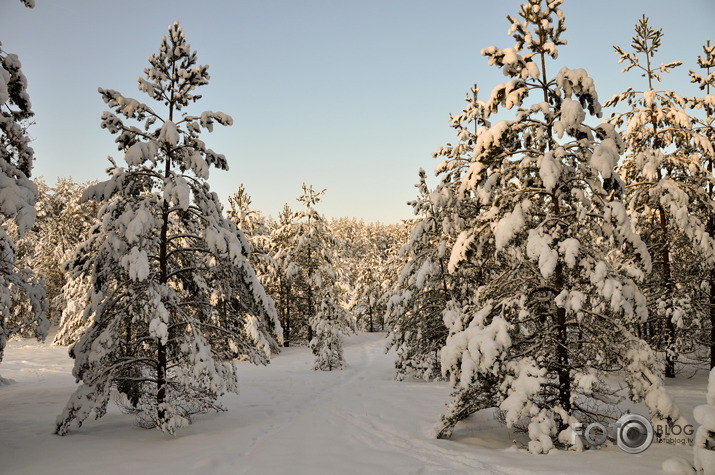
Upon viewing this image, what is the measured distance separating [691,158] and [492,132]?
10108mm

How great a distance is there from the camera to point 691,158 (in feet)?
45.9

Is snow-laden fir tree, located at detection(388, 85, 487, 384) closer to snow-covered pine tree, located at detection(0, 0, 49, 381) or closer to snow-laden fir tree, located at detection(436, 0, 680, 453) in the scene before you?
snow-laden fir tree, located at detection(436, 0, 680, 453)

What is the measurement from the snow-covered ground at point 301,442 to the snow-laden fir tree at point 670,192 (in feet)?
7.37

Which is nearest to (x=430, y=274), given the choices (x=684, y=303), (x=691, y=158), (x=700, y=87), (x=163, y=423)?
(x=684, y=303)

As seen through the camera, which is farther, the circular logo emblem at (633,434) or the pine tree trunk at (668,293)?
the pine tree trunk at (668,293)

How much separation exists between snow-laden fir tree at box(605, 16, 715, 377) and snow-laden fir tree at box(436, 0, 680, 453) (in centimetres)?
692

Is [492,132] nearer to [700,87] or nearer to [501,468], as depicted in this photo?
[501,468]

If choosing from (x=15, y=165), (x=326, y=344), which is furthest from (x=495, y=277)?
(x=326, y=344)

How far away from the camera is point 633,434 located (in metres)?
7.96

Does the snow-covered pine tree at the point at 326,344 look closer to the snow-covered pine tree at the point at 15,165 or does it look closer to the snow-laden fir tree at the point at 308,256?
the snow-laden fir tree at the point at 308,256

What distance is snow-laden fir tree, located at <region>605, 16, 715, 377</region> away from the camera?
13250mm

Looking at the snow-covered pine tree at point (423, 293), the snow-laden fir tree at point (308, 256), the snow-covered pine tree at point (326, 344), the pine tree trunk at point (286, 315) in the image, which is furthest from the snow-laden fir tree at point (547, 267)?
the pine tree trunk at point (286, 315)

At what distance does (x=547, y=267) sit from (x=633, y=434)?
3.69 metres

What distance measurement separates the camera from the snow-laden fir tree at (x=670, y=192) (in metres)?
13.2
